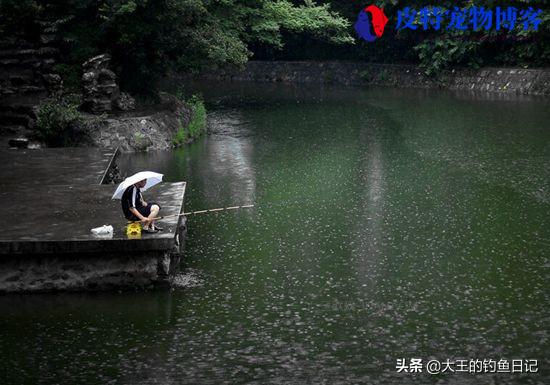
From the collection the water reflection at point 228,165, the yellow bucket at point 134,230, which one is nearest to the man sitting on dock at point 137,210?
the yellow bucket at point 134,230

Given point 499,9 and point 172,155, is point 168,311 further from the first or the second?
point 499,9

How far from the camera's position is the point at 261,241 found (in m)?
16.2

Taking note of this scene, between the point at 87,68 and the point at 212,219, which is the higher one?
the point at 87,68

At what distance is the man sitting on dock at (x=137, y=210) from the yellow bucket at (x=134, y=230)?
0.11 meters

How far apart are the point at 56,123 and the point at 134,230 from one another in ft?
38.9

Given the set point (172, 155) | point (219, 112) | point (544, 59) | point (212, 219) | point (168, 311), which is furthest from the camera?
point (544, 59)

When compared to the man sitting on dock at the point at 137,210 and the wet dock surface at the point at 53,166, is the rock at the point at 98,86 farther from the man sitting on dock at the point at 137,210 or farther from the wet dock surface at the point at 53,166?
the man sitting on dock at the point at 137,210

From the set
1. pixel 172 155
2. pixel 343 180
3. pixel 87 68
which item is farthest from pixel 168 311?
pixel 87 68

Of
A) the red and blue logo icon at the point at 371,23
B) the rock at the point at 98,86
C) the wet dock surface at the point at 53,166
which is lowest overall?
the wet dock surface at the point at 53,166

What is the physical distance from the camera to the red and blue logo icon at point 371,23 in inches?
1789

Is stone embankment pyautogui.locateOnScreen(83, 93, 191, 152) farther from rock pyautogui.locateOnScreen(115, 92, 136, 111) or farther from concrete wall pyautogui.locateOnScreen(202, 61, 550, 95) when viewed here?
concrete wall pyautogui.locateOnScreen(202, 61, 550, 95)

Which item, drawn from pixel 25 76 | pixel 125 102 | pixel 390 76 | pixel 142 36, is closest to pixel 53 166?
pixel 125 102

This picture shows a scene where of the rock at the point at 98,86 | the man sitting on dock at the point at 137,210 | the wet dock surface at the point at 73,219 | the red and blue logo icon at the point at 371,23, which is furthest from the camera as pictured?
the red and blue logo icon at the point at 371,23

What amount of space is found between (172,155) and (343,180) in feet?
18.4
